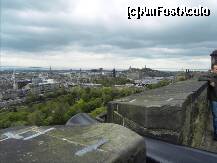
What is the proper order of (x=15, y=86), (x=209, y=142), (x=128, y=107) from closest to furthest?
1. (x=128, y=107)
2. (x=209, y=142)
3. (x=15, y=86)

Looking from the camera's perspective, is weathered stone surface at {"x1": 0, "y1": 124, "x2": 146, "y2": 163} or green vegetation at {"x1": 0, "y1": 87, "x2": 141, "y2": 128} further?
green vegetation at {"x1": 0, "y1": 87, "x2": 141, "y2": 128}

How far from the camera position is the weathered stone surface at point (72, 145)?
1.36m

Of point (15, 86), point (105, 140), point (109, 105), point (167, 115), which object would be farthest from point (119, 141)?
point (15, 86)

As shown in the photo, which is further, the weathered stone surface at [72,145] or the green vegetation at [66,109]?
the green vegetation at [66,109]

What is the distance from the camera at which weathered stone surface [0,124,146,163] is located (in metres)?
1.36

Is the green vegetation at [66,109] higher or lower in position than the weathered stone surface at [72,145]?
lower

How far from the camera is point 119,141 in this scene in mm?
1583

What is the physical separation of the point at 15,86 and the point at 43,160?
274ft

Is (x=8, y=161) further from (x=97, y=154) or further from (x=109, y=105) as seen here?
(x=109, y=105)

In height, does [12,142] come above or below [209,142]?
above

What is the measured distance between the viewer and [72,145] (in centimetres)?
151

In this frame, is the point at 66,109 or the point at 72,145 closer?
the point at 72,145

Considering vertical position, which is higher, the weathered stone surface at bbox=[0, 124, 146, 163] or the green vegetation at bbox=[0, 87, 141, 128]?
the weathered stone surface at bbox=[0, 124, 146, 163]

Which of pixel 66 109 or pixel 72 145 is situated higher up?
pixel 72 145
